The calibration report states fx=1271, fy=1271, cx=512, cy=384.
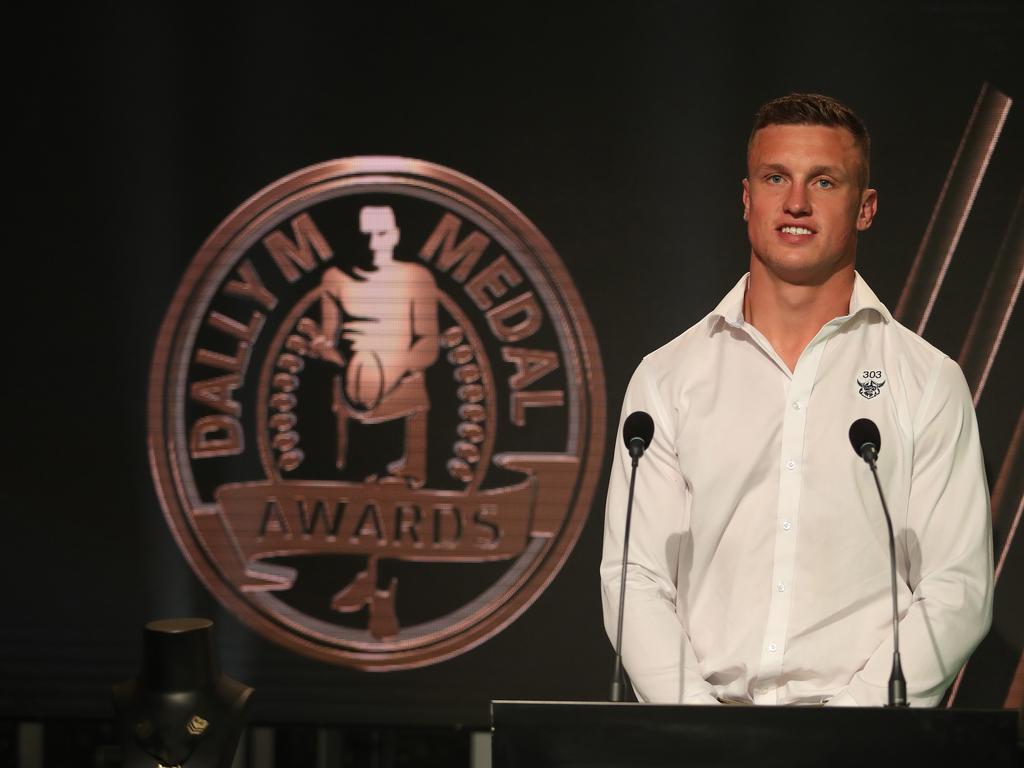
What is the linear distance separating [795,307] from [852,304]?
0.12 metres

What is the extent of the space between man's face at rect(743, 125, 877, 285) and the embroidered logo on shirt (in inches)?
8.3

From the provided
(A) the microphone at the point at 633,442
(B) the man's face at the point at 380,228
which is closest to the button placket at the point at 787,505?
(A) the microphone at the point at 633,442

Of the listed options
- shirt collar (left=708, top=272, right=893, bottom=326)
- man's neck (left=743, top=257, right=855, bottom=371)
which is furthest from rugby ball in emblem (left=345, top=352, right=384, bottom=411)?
man's neck (left=743, top=257, right=855, bottom=371)

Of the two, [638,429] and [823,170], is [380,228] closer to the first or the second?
[823,170]

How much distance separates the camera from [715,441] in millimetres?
2473

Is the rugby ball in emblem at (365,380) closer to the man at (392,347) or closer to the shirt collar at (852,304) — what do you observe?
the man at (392,347)

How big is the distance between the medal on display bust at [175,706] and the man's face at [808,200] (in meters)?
1.41

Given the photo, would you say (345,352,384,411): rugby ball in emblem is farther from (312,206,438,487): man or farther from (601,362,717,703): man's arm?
(601,362,717,703): man's arm

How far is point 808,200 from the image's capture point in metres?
2.45

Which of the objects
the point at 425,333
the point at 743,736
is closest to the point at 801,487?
the point at 743,736

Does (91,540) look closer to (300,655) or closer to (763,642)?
(300,655)

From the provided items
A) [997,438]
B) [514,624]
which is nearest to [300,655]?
[514,624]

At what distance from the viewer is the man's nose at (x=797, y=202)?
2.43 m

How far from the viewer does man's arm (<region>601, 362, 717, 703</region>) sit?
7.63 feet
